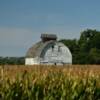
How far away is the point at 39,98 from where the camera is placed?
1049 centimetres

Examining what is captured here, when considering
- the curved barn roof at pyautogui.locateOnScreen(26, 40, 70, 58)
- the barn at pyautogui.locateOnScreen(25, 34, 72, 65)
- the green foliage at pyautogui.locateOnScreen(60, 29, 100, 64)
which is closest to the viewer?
the barn at pyautogui.locateOnScreen(25, 34, 72, 65)

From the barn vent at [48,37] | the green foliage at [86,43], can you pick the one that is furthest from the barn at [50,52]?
the green foliage at [86,43]

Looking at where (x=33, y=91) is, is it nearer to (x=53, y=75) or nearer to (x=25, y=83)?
(x=25, y=83)

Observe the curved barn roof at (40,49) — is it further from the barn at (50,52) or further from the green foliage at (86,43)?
the green foliage at (86,43)

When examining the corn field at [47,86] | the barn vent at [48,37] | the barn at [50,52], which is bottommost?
the corn field at [47,86]

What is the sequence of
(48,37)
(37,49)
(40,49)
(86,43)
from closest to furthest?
(48,37)
(40,49)
(37,49)
(86,43)

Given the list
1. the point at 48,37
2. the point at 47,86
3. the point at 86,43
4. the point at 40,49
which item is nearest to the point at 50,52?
the point at 40,49

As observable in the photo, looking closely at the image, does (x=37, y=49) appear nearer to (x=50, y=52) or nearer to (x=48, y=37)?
(x=50, y=52)

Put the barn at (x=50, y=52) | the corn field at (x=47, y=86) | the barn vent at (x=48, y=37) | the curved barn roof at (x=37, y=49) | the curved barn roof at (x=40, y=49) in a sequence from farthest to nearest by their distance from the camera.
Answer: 1. the curved barn roof at (x=37, y=49)
2. the curved barn roof at (x=40, y=49)
3. the barn vent at (x=48, y=37)
4. the barn at (x=50, y=52)
5. the corn field at (x=47, y=86)

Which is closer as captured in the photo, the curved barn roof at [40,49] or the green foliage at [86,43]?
the curved barn roof at [40,49]

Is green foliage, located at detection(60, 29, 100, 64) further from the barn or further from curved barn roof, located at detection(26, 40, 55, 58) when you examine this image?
curved barn roof, located at detection(26, 40, 55, 58)

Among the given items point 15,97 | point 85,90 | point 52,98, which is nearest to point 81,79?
point 85,90

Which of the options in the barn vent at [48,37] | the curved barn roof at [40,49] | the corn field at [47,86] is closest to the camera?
the corn field at [47,86]

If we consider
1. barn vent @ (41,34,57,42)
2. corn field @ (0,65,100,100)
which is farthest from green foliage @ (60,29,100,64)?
corn field @ (0,65,100,100)
